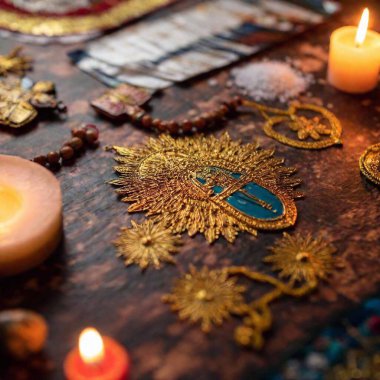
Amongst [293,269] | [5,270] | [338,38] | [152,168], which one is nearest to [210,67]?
[338,38]

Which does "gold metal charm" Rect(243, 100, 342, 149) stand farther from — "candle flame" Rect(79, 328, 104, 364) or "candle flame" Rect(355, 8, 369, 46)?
"candle flame" Rect(79, 328, 104, 364)

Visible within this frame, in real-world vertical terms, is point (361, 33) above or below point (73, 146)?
above

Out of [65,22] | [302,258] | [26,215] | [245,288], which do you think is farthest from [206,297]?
[65,22]

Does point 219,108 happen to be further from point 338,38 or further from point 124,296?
point 124,296

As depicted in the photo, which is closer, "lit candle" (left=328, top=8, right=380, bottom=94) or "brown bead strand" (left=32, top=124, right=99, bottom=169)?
"brown bead strand" (left=32, top=124, right=99, bottom=169)

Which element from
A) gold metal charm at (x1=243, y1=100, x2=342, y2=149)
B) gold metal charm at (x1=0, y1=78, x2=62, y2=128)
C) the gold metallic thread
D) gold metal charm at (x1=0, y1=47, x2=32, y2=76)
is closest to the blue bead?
gold metal charm at (x1=243, y1=100, x2=342, y2=149)

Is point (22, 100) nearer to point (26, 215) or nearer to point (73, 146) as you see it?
point (73, 146)
